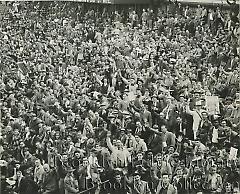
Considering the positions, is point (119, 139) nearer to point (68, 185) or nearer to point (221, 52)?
point (68, 185)

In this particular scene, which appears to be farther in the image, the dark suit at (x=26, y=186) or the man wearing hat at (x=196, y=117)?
the man wearing hat at (x=196, y=117)

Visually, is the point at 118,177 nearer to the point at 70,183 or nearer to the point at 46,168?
the point at 70,183

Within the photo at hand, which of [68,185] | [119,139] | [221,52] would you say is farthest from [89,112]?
[221,52]

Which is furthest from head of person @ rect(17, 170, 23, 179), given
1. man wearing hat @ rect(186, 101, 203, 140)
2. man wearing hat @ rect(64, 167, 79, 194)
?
man wearing hat @ rect(186, 101, 203, 140)

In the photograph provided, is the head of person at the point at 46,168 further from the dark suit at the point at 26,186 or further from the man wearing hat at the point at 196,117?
the man wearing hat at the point at 196,117

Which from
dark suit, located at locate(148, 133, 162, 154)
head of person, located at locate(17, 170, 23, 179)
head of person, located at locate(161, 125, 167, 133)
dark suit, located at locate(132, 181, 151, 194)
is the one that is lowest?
dark suit, located at locate(132, 181, 151, 194)

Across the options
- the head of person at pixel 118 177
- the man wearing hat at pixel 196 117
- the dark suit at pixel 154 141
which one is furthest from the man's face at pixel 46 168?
the man wearing hat at pixel 196 117

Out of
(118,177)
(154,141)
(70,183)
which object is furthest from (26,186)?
(154,141)

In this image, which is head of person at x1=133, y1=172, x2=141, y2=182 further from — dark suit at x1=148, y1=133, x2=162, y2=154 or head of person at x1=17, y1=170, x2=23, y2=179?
head of person at x1=17, y1=170, x2=23, y2=179
